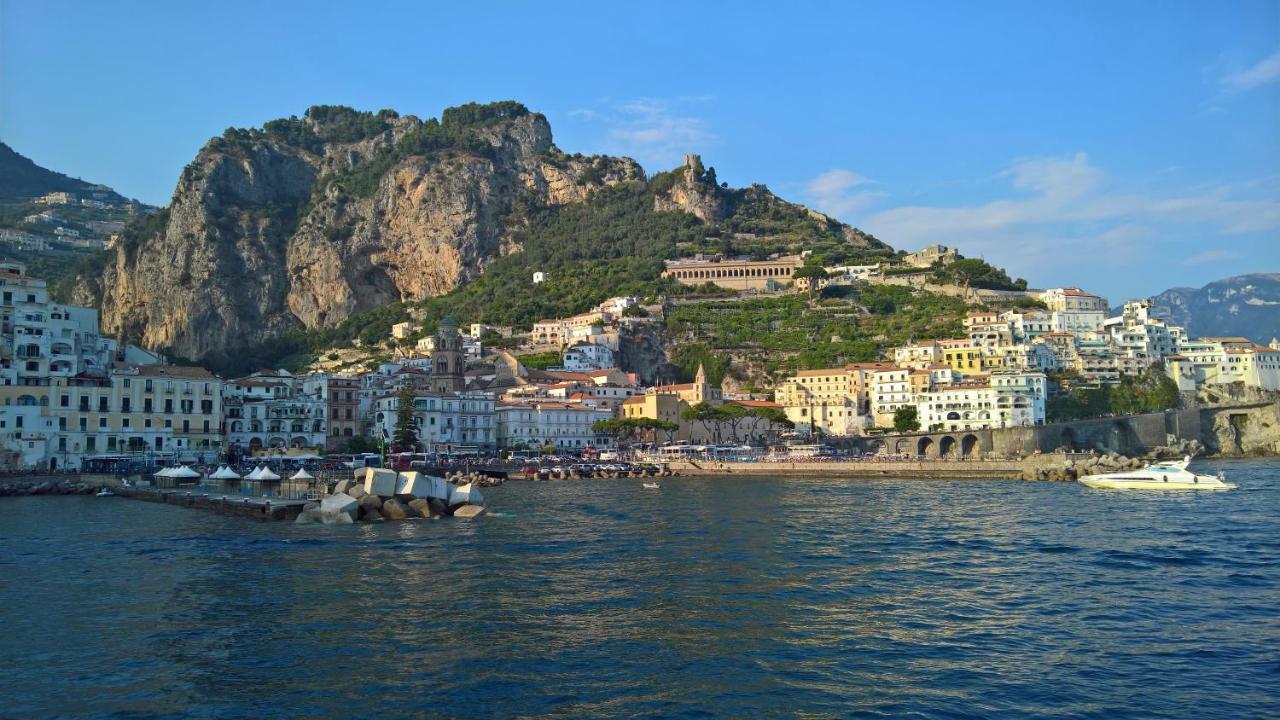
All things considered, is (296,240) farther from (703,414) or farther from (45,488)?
(45,488)

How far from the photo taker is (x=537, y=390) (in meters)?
88.8

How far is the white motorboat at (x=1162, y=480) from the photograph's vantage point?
48.7 meters

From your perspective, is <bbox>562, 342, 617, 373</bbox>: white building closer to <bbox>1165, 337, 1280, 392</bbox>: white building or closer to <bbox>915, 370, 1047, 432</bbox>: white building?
<bbox>915, 370, 1047, 432</bbox>: white building

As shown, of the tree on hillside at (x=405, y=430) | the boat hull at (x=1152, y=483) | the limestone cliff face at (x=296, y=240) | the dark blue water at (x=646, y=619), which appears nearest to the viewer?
the dark blue water at (x=646, y=619)

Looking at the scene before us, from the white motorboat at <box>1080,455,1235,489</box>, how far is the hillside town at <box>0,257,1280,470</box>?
29.8m

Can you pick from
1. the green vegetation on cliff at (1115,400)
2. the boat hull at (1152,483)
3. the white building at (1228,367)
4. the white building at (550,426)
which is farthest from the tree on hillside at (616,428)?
the white building at (1228,367)

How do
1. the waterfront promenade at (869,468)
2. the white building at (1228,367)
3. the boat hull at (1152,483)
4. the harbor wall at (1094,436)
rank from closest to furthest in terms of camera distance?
1. the boat hull at (1152,483)
2. the waterfront promenade at (869,468)
3. the harbor wall at (1094,436)
4. the white building at (1228,367)

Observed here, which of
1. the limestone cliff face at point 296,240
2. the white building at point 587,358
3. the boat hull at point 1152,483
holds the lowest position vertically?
the boat hull at point 1152,483

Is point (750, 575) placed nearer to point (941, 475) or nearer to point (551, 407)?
point (941, 475)

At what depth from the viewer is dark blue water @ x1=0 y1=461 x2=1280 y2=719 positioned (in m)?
13.7

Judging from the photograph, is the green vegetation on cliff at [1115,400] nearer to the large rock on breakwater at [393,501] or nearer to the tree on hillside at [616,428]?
the tree on hillside at [616,428]

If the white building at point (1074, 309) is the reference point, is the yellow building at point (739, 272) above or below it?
above

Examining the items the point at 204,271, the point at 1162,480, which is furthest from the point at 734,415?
the point at 204,271

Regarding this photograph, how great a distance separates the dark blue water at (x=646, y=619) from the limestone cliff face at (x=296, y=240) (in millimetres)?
103362
